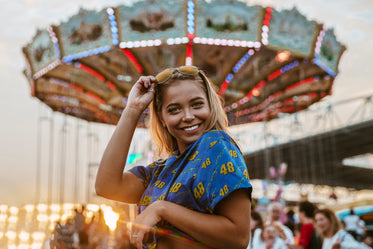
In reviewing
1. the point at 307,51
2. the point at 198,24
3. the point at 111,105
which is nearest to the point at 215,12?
the point at 198,24

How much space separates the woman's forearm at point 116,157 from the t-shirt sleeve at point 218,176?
0.38 m

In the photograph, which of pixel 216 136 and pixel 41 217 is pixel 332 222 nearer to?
pixel 216 136

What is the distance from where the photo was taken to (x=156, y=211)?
1340 mm

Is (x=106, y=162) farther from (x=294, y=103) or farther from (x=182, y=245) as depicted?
(x=294, y=103)

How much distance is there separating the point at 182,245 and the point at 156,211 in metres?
0.14

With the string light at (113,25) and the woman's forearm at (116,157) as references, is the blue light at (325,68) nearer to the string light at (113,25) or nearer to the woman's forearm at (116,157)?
the string light at (113,25)

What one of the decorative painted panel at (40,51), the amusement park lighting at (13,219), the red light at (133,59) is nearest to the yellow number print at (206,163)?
the red light at (133,59)

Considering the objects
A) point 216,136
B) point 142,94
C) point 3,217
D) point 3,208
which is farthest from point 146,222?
point 3,217

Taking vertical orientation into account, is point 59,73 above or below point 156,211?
above

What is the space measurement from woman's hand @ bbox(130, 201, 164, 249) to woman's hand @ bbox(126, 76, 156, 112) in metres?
0.47

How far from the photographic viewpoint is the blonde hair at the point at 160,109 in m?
1.64

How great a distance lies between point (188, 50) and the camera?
496 inches

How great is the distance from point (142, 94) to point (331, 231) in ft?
13.9

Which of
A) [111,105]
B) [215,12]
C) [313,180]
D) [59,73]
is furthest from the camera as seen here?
[313,180]
